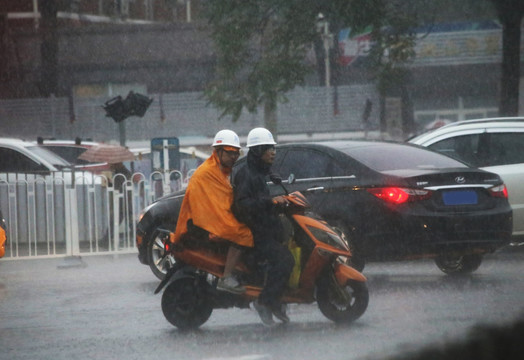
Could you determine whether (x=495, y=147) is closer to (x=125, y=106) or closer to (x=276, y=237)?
(x=276, y=237)

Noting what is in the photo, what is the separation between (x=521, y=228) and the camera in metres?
13.6

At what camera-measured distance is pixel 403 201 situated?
35.5ft

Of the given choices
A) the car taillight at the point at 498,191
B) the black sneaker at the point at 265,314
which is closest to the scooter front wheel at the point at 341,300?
the black sneaker at the point at 265,314

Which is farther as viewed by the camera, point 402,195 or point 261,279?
point 402,195

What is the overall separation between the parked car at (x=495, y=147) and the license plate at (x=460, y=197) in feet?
8.32

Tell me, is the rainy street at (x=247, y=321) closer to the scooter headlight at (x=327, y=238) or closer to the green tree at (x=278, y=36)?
the scooter headlight at (x=327, y=238)

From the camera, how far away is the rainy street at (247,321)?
7902 millimetres

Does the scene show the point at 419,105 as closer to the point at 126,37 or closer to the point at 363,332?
the point at 126,37

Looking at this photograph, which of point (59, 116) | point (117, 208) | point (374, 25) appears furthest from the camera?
point (59, 116)

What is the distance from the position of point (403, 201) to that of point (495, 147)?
11.8ft

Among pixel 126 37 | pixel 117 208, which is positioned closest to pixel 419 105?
pixel 126 37

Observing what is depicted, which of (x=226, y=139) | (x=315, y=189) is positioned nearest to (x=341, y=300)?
(x=226, y=139)

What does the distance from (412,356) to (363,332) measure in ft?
3.64

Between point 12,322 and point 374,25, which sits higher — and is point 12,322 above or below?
below
